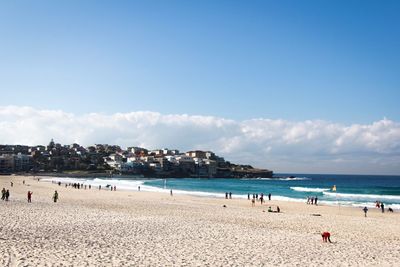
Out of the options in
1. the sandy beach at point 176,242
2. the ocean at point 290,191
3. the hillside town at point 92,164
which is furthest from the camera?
the hillside town at point 92,164

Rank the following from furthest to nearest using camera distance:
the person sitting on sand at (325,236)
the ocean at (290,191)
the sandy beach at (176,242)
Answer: the ocean at (290,191)
the person sitting on sand at (325,236)
the sandy beach at (176,242)

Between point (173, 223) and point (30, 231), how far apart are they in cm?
807

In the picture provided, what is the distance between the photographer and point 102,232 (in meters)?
19.1

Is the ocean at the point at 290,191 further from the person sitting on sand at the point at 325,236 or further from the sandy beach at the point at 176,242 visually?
the person sitting on sand at the point at 325,236

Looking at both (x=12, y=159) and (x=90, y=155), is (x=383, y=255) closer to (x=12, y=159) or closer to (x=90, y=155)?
(x=12, y=159)

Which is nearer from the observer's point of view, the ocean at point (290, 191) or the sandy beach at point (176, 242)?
the sandy beach at point (176, 242)

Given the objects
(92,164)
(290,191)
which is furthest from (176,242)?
(92,164)

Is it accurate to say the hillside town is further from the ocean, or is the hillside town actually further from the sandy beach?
the sandy beach

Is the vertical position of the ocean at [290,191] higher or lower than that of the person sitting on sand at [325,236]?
lower

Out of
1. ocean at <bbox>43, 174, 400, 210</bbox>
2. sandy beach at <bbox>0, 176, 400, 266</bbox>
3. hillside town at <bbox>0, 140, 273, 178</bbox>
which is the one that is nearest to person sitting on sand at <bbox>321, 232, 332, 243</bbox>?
sandy beach at <bbox>0, 176, 400, 266</bbox>

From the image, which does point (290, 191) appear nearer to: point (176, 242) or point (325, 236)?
point (325, 236)

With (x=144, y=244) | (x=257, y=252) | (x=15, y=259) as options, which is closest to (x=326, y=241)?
(x=257, y=252)

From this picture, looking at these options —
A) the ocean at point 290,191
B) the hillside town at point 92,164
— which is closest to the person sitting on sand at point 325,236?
the ocean at point 290,191

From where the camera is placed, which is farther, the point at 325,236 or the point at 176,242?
the point at 325,236
